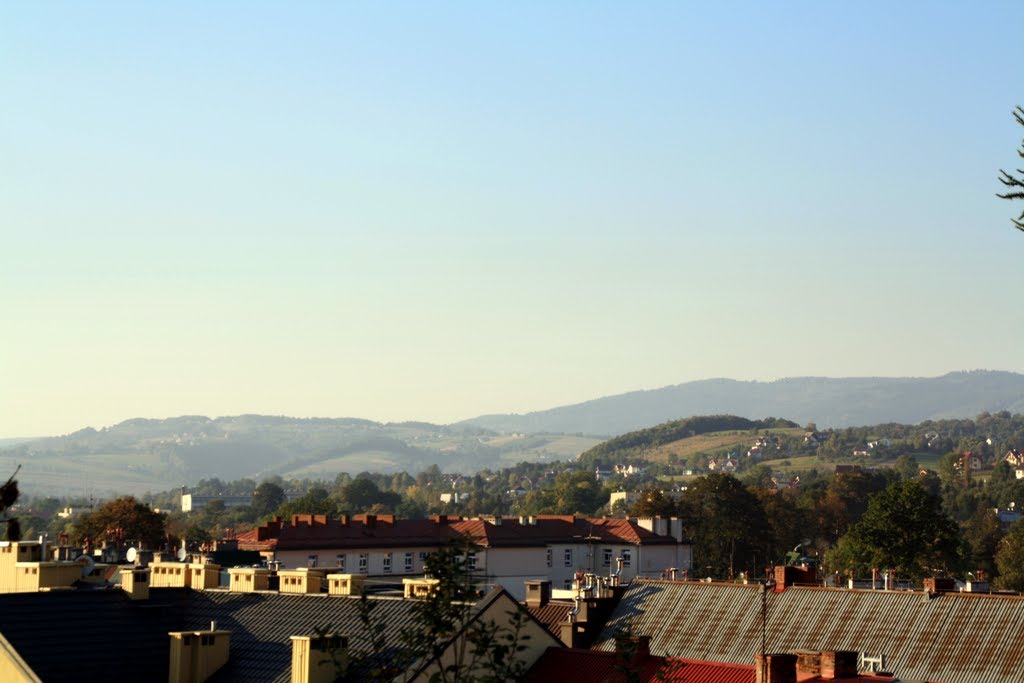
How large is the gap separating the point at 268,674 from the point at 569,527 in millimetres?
89154

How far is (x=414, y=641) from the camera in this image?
870 inches

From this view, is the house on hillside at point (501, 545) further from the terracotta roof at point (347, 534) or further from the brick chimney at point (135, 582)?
the brick chimney at point (135, 582)

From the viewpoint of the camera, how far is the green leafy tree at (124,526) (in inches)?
4638

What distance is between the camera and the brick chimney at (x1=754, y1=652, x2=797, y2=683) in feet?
112

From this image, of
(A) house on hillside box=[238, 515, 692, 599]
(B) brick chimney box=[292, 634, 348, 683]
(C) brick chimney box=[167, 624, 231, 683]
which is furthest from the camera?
(A) house on hillside box=[238, 515, 692, 599]

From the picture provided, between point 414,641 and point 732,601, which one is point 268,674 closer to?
point 414,641

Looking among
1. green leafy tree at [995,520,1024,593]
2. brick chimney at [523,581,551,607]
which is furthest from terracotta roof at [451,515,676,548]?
brick chimney at [523,581,551,607]

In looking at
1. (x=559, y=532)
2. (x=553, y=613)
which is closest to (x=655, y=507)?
(x=559, y=532)

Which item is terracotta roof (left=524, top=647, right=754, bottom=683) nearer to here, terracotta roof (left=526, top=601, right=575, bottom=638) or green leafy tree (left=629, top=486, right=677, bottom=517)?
terracotta roof (left=526, top=601, right=575, bottom=638)

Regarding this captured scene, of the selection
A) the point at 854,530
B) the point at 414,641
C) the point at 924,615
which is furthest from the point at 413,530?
the point at 414,641

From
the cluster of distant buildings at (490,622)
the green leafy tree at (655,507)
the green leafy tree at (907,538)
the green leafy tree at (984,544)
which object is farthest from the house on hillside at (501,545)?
the green leafy tree at (984,544)

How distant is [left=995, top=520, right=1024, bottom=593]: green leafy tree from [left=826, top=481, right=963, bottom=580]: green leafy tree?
17.6m

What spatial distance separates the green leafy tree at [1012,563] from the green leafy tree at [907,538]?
17.6 meters

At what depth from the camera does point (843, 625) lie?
55.4 metres
